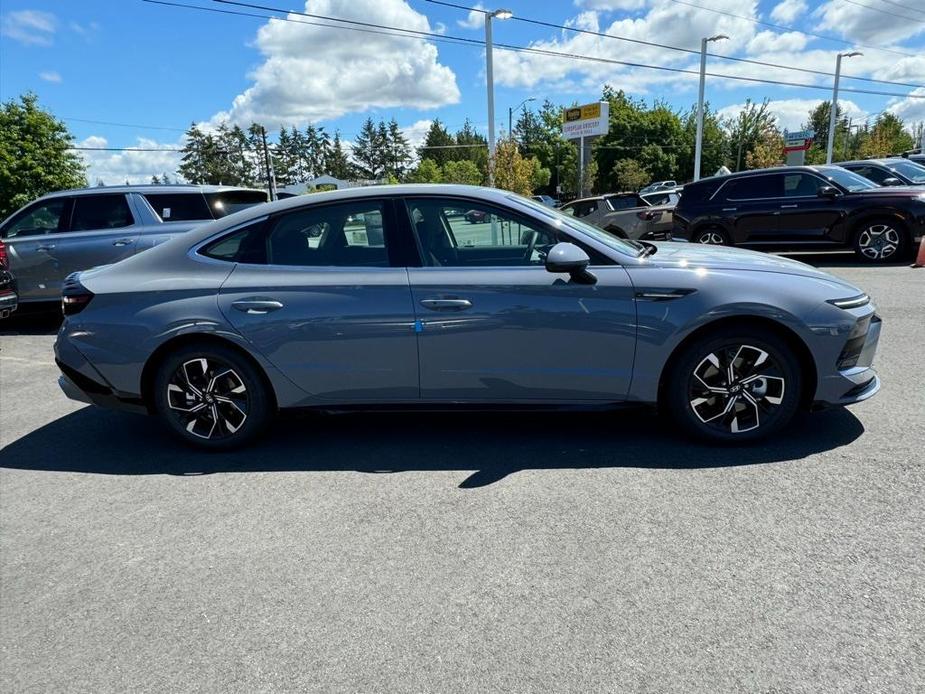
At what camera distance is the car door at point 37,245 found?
27.9 ft

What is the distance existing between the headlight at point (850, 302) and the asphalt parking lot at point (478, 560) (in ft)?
2.64

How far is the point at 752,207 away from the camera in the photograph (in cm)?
1138

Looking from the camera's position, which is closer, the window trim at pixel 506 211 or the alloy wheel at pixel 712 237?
the window trim at pixel 506 211

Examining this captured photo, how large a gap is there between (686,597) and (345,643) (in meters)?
1.31

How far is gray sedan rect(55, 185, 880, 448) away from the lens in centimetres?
361

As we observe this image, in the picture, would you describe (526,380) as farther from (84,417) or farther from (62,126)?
(62,126)

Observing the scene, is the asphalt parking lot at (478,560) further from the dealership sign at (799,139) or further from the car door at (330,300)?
the dealership sign at (799,139)

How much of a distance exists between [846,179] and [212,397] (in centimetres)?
1108

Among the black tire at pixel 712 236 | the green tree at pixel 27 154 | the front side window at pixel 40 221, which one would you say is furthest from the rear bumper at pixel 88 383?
the green tree at pixel 27 154

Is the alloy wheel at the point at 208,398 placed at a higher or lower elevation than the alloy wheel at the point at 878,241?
lower

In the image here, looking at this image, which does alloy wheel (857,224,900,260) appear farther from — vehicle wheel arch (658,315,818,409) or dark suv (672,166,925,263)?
vehicle wheel arch (658,315,818,409)

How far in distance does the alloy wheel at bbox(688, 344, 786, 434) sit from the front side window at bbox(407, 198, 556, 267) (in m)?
1.18

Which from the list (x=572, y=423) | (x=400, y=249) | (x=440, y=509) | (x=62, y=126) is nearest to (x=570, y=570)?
(x=440, y=509)

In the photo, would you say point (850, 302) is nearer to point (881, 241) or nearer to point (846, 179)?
point (881, 241)
